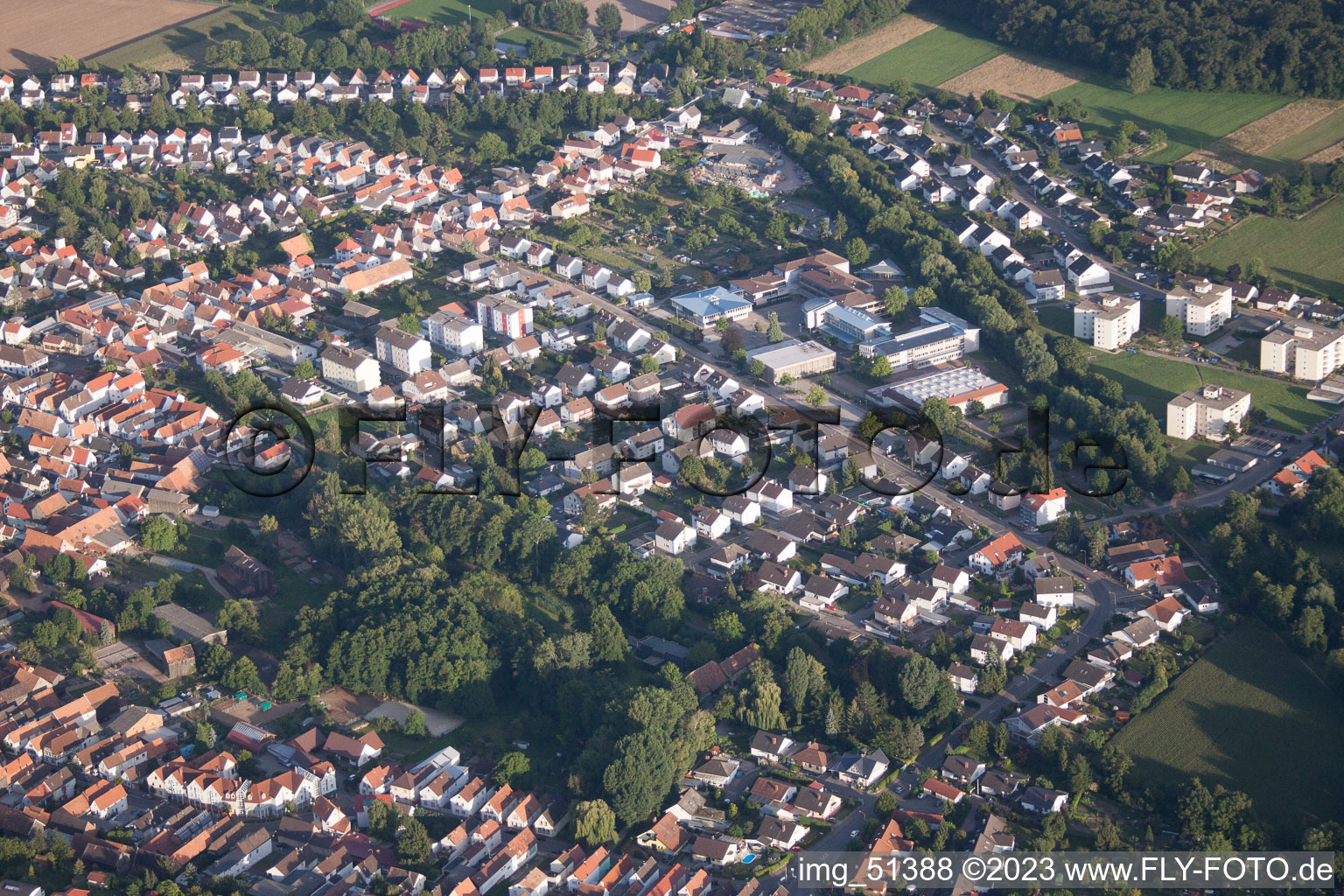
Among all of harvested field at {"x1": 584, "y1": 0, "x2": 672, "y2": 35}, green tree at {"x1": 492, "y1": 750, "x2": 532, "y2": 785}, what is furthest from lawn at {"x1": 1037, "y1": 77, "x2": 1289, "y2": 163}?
green tree at {"x1": 492, "y1": 750, "x2": 532, "y2": 785}

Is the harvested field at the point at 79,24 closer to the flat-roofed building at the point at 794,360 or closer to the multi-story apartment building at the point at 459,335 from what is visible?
the multi-story apartment building at the point at 459,335

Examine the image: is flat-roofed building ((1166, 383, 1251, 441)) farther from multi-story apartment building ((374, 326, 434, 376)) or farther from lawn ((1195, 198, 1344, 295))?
multi-story apartment building ((374, 326, 434, 376))

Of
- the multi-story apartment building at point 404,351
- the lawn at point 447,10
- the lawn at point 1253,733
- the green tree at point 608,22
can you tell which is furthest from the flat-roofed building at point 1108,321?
the lawn at point 447,10

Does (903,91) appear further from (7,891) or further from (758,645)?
(7,891)

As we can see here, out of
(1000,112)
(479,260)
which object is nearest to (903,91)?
(1000,112)

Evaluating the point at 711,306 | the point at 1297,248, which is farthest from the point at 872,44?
the point at 711,306

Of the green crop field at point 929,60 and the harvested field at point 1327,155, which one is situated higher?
the green crop field at point 929,60
